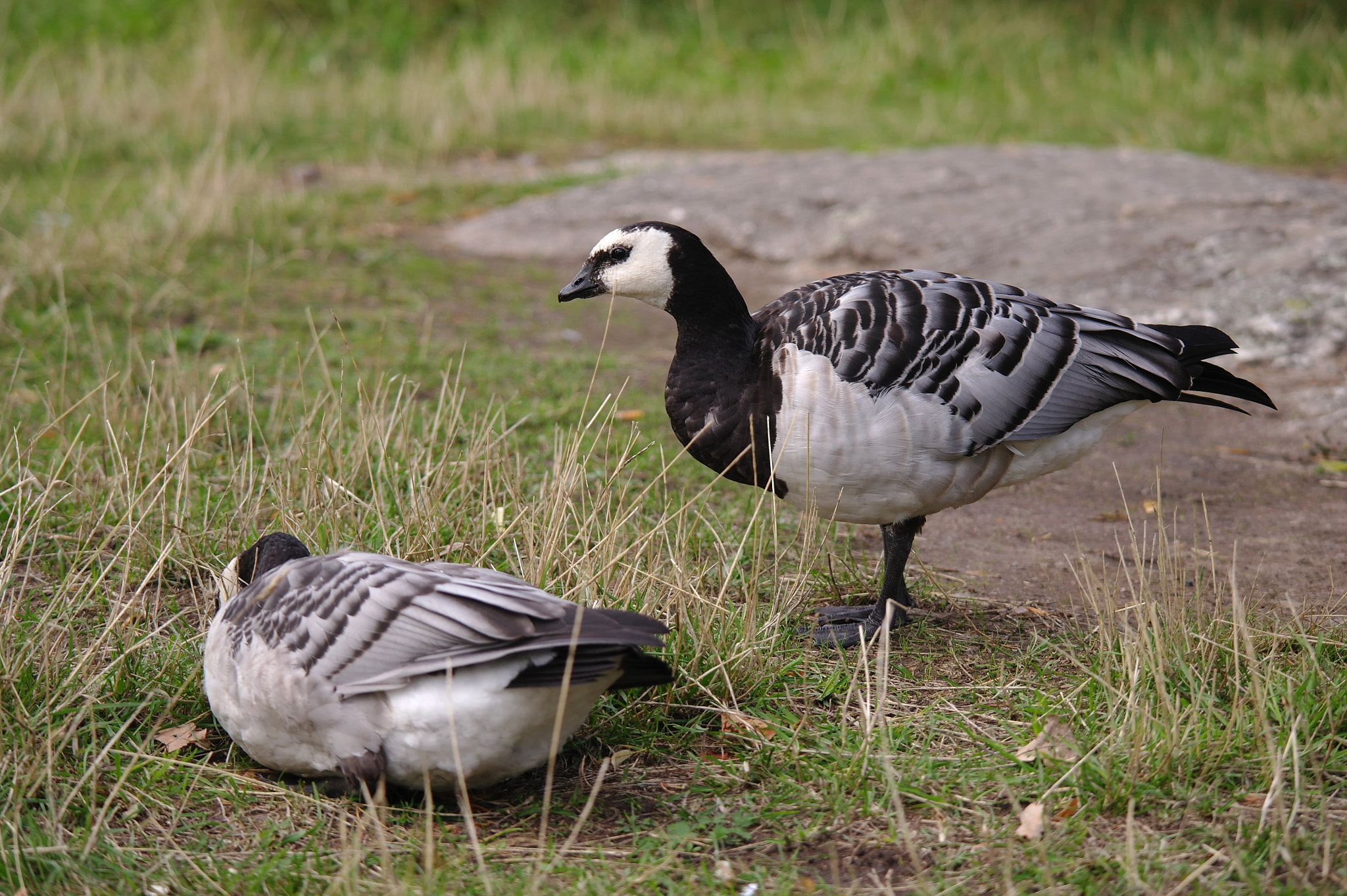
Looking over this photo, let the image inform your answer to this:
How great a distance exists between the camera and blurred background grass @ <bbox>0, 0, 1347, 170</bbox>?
37.9 feet

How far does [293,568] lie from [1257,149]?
9.93m

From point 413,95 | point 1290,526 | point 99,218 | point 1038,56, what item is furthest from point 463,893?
point 1038,56

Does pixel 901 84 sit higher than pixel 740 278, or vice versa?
pixel 901 84

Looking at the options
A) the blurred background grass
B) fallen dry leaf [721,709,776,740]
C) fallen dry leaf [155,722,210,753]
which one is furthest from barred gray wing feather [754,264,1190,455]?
the blurred background grass

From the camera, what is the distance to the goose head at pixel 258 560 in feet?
11.6

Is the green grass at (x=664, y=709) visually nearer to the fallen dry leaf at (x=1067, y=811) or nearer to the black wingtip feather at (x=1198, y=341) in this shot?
the fallen dry leaf at (x=1067, y=811)

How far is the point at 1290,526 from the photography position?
5.05 meters

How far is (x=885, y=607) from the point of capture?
4.23m

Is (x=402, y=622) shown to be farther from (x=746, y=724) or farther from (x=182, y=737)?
(x=746, y=724)

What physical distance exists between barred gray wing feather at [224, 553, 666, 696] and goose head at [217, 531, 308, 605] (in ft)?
1.04

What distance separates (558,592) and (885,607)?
1190 millimetres

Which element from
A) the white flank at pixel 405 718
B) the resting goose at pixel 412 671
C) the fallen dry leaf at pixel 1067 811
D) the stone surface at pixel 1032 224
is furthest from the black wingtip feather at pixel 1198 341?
the stone surface at pixel 1032 224

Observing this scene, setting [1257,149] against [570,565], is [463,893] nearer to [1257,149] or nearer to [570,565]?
[570,565]

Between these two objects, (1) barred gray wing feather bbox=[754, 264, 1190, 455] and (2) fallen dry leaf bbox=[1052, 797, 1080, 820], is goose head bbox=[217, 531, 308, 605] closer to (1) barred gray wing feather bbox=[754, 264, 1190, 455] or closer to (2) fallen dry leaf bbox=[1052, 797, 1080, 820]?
(1) barred gray wing feather bbox=[754, 264, 1190, 455]
